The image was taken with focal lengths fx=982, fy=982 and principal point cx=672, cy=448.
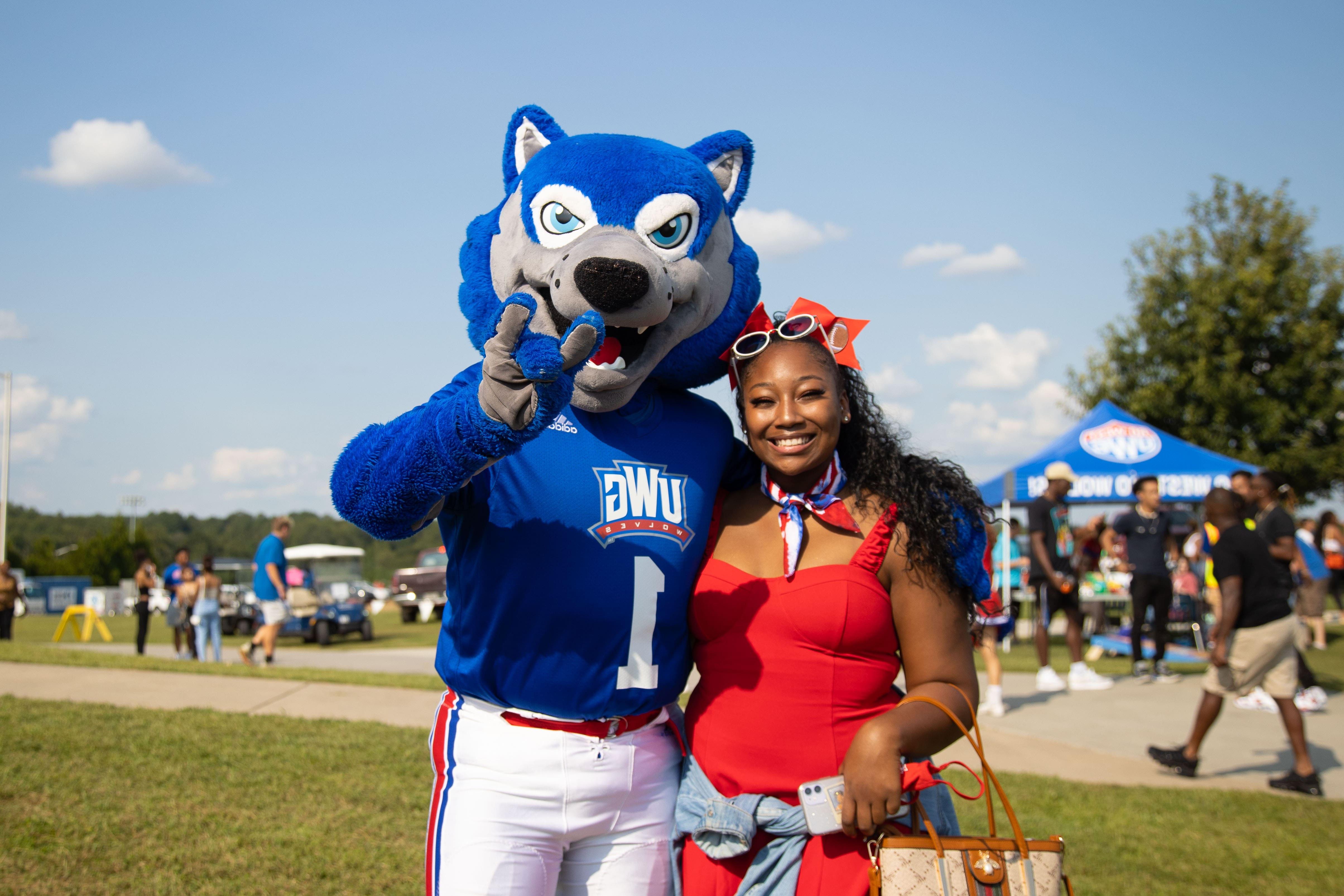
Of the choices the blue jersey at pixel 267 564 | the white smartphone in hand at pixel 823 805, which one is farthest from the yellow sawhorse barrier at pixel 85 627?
the white smartphone in hand at pixel 823 805

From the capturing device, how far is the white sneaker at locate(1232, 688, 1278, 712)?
8367 millimetres

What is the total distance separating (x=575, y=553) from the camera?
2123mm

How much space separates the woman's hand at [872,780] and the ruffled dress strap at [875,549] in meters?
0.34

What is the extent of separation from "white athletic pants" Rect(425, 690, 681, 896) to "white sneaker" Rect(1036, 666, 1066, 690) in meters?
7.53

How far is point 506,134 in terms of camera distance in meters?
2.58

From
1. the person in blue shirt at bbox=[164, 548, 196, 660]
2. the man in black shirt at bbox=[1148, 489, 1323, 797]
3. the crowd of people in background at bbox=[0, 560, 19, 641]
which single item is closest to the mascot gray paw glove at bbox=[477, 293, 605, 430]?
the man in black shirt at bbox=[1148, 489, 1323, 797]

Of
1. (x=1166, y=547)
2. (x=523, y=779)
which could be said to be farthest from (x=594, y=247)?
(x=1166, y=547)

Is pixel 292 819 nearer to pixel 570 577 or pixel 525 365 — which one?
pixel 570 577

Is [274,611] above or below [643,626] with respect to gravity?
below

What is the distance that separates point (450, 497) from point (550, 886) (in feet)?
2.82

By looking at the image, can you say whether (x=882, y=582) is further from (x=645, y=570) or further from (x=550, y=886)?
(x=550, y=886)

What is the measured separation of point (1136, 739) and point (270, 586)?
8419mm

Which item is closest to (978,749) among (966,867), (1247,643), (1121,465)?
(966,867)

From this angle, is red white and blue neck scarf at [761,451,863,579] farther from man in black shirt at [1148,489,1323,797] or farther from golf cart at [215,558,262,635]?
golf cart at [215,558,262,635]
